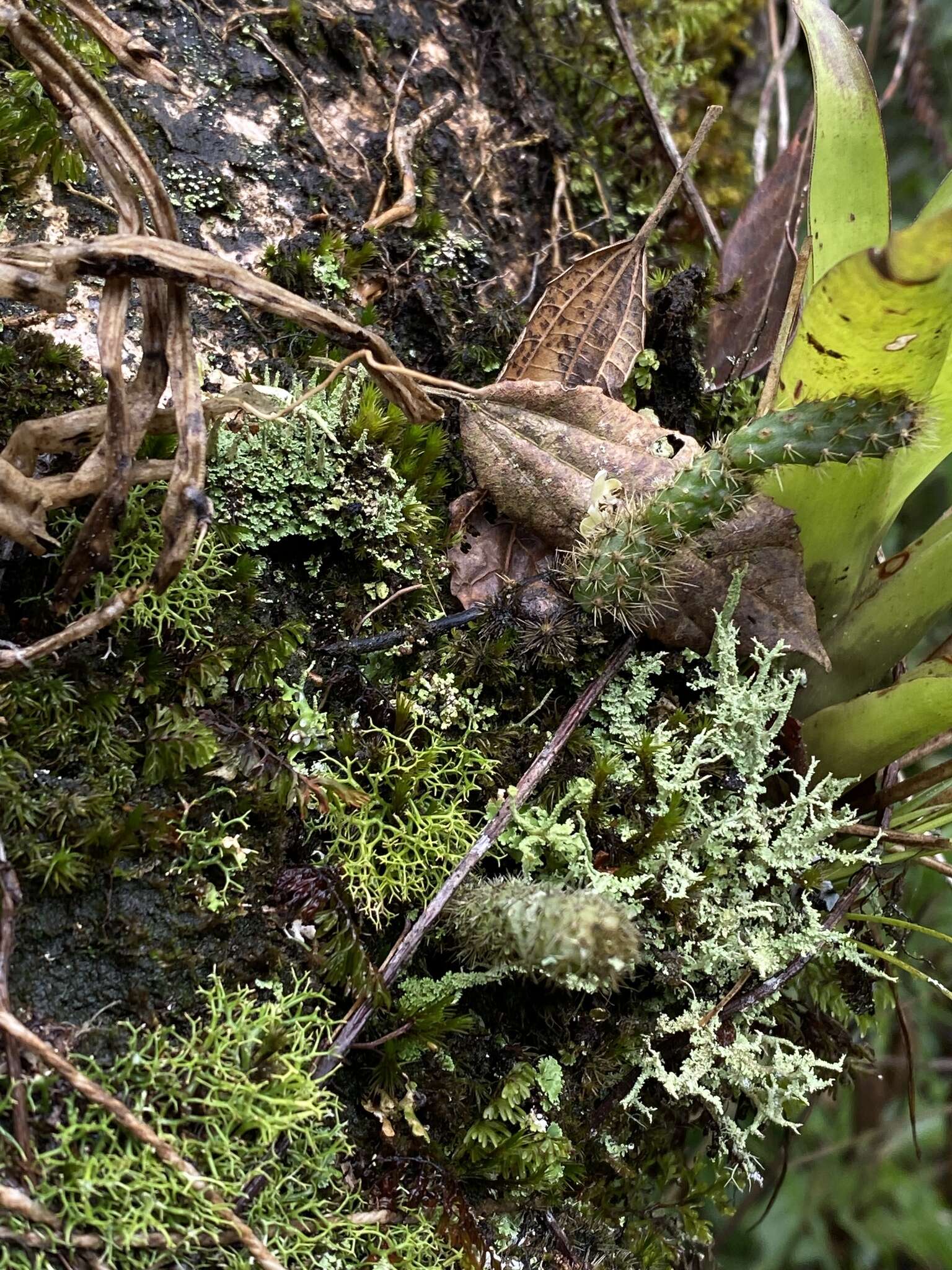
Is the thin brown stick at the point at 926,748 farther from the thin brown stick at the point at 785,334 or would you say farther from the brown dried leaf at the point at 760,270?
the brown dried leaf at the point at 760,270

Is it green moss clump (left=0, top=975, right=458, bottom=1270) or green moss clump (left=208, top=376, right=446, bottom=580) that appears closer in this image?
green moss clump (left=0, top=975, right=458, bottom=1270)

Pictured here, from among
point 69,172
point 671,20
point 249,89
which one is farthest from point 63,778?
point 671,20

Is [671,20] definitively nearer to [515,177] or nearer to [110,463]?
[515,177]

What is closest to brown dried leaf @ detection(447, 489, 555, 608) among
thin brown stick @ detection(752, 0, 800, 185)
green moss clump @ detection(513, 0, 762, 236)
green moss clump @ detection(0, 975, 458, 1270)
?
green moss clump @ detection(0, 975, 458, 1270)

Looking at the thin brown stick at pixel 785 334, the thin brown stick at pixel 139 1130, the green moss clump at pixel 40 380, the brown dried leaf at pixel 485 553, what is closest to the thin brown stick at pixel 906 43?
the thin brown stick at pixel 785 334

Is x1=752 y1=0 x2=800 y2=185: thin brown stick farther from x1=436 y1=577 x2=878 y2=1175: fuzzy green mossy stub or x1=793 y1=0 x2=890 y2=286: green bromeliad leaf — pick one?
x1=436 y1=577 x2=878 y2=1175: fuzzy green mossy stub

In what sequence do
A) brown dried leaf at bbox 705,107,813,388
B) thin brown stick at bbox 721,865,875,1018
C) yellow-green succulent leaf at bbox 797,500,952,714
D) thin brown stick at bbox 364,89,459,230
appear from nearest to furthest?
thin brown stick at bbox 721,865,875,1018
yellow-green succulent leaf at bbox 797,500,952,714
thin brown stick at bbox 364,89,459,230
brown dried leaf at bbox 705,107,813,388
